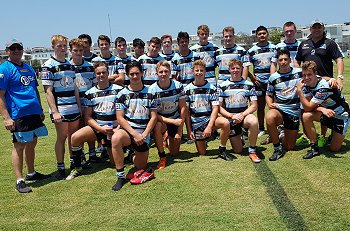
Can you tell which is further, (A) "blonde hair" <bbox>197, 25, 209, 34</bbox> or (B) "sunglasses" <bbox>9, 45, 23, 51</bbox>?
(A) "blonde hair" <bbox>197, 25, 209, 34</bbox>

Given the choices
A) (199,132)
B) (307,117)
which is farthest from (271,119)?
(199,132)

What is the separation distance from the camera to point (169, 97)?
5.77 meters

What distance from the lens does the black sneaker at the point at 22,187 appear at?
4906 millimetres

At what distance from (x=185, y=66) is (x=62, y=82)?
8.48ft

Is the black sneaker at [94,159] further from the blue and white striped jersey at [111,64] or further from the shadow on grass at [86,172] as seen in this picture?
the blue and white striped jersey at [111,64]

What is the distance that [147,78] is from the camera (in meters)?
7.05

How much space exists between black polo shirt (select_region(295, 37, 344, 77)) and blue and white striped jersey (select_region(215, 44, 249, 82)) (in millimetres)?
1294

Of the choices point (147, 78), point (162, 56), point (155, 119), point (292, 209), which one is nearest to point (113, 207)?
point (155, 119)

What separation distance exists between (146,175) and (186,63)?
2.82 m

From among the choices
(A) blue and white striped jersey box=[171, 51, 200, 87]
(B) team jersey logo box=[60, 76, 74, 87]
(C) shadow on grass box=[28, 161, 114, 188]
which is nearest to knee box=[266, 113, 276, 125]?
(A) blue and white striped jersey box=[171, 51, 200, 87]

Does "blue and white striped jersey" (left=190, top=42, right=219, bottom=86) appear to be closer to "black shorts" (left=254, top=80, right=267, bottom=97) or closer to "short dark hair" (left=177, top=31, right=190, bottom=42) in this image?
"short dark hair" (left=177, top=31, right=190, bottom=42)

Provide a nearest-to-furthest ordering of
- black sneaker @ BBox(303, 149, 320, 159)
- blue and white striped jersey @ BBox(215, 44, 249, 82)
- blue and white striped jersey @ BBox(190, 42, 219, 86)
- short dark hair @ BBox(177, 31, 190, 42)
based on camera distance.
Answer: black sneaker @ BBox(303, 149, 320, 159), short dark hair @ BBox(177, 31, 190, 42), blue and white striped jersey @ BBox(215, 44, 249, 82), blue and white striped jersey @ BBox(190, 42, 219, 86)

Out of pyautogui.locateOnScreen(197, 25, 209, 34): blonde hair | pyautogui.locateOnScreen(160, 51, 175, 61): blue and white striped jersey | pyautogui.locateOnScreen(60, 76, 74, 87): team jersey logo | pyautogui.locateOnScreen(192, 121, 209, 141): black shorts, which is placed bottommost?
pyautogui.locateOnScreen(192, 121, 209, 141): black shorts

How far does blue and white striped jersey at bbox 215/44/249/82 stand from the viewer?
705 cm
